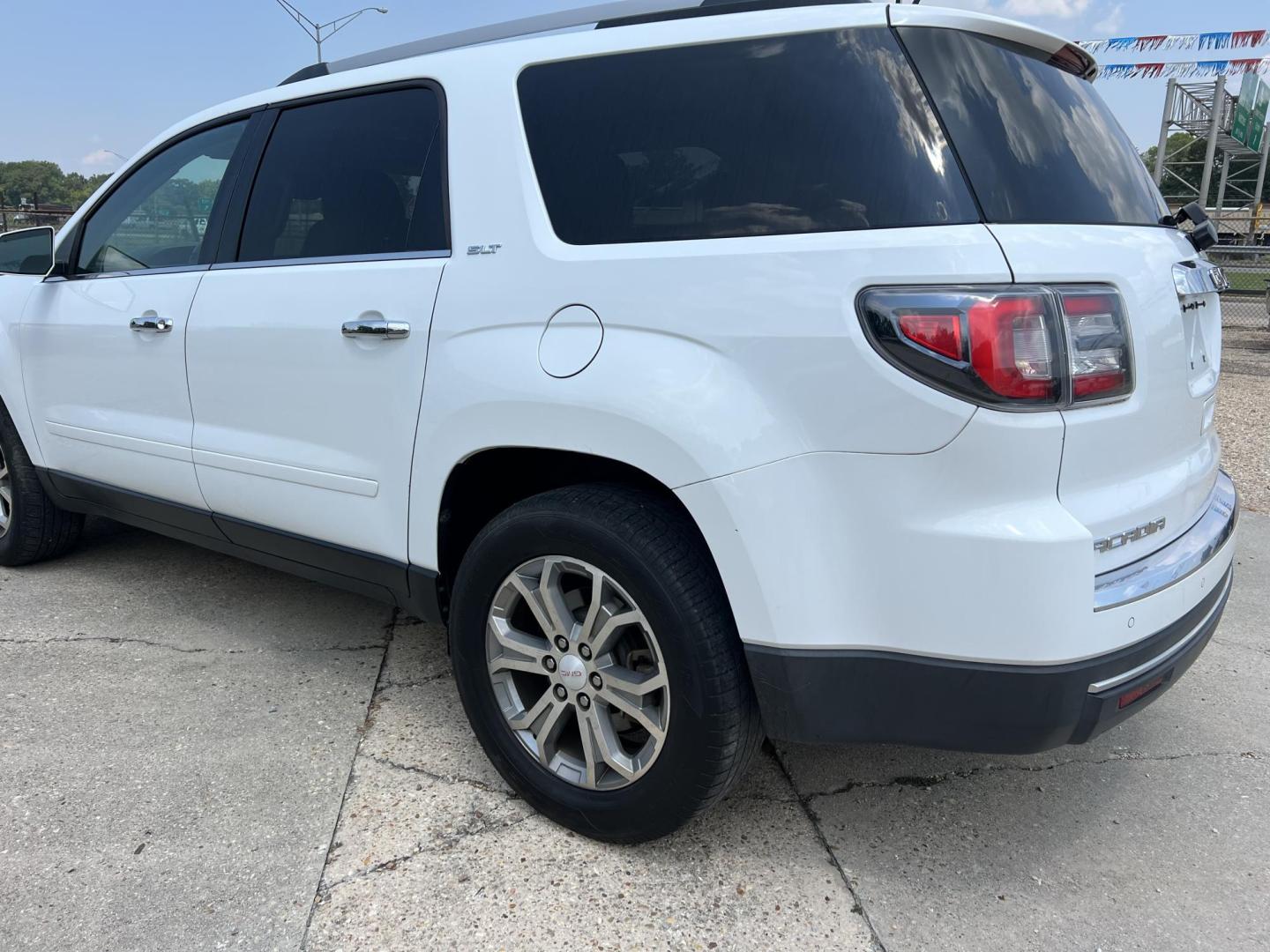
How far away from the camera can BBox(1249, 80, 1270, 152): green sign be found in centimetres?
3095

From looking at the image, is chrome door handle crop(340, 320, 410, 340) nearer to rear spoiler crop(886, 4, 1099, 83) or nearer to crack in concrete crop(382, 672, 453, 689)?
crack in concrete crop(382, 672, 453, 689)

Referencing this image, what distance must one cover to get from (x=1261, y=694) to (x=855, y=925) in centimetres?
199

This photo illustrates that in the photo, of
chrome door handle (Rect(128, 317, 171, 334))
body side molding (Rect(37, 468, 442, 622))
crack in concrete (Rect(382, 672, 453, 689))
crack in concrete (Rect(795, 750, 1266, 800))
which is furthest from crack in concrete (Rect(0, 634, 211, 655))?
crack in concrete (Rect(795, 750, 1266, 800))

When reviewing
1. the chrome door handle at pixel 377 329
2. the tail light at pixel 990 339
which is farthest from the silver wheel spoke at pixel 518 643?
the tail light at pixel 990 339

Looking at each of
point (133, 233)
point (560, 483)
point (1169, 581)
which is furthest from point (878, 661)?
point (133, 233)

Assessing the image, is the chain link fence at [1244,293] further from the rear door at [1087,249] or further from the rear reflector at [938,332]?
the rear reflector at [938,332]

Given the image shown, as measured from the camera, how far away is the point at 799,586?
196cm

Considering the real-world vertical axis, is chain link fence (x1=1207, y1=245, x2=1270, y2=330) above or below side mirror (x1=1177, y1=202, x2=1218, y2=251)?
below

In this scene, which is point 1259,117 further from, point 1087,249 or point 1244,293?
point 1087,249

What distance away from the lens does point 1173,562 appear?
2088mm

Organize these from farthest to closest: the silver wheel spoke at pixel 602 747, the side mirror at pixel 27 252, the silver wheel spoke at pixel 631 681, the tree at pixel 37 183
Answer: the tree at pixel 37 183, the side mirror at pixel 27 252, the silver wheel spoke at pixel 602 747, the silver wheel spoke at pixel 631 681

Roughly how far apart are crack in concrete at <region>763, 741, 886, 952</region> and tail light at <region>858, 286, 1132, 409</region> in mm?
1179

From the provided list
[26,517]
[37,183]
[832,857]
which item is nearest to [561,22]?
[832,857]

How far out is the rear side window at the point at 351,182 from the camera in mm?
2668
